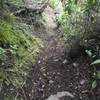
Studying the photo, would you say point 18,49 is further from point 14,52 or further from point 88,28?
point 88,28

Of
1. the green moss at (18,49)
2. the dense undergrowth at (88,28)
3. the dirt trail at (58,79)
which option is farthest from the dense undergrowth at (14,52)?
the dense undergrowth at (88,28)

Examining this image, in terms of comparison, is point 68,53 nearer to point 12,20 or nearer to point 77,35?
point 77,35

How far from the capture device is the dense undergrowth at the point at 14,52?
3572mm

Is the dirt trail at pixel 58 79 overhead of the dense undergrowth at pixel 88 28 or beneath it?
beneath

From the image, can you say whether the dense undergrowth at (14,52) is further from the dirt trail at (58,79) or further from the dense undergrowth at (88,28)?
the dense undergrowth at (88,28)

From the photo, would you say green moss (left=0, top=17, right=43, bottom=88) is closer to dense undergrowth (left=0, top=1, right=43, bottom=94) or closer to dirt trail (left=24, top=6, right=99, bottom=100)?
dense undergrowth (left=0, top=1, right=43, bottom=94)

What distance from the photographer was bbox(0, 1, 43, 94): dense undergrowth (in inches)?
141

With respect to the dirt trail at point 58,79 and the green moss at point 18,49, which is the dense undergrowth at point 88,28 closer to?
the dirt trail at point 58,79

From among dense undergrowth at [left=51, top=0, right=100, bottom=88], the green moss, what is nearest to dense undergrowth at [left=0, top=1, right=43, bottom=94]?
the green moss

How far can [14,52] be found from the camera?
397 cm

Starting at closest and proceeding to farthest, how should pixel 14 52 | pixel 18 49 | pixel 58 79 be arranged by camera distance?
pixel 58 79 < pixel 14 52 < pixel 18 49

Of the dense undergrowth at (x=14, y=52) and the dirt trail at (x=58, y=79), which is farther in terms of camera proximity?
the dense undergrowth at (x=14, y=52)

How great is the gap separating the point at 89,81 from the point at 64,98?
18.0 inches

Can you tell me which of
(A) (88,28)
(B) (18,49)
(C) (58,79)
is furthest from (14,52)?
(A) (88,28)
